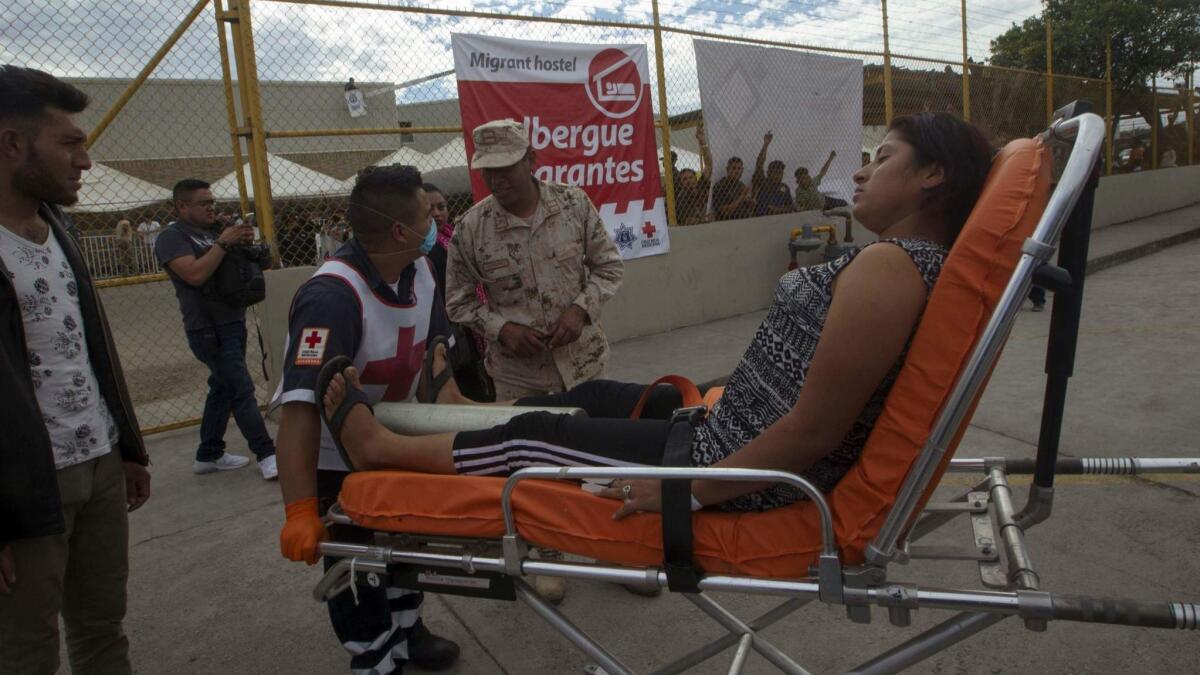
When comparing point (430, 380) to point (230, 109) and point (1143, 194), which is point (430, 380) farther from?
point (1143, 194)

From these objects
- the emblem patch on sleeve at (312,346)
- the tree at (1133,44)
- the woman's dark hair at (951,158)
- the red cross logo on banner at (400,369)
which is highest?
the tree at (1133,44)

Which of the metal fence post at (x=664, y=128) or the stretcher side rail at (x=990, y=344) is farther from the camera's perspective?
the metal fence post at (x=664, y=128)

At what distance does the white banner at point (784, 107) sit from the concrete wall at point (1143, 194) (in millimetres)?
6317

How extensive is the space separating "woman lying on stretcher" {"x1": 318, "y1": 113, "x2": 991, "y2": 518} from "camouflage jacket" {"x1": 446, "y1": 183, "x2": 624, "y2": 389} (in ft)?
4.22

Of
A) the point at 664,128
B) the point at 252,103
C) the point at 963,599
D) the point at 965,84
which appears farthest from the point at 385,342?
the point at 965,84

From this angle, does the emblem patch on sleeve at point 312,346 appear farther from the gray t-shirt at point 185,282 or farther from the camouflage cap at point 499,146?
the gray t-shirt at point 185,282

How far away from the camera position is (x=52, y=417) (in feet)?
6.07

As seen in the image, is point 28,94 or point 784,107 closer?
point 28,94

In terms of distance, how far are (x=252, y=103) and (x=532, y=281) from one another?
8.96ft

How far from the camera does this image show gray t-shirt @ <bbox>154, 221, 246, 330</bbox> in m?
4.11

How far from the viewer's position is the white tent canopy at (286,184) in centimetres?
502

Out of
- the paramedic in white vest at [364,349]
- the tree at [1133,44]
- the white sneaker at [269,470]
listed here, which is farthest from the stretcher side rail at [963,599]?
the tree at [1133,44]

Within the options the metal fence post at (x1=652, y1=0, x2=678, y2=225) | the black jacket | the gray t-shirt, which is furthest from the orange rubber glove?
the metal fence post at (x1=652, y1=0, x2=678, y2=225)

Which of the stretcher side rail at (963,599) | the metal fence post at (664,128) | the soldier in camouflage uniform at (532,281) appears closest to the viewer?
the stretcher side rail at (963,599)
